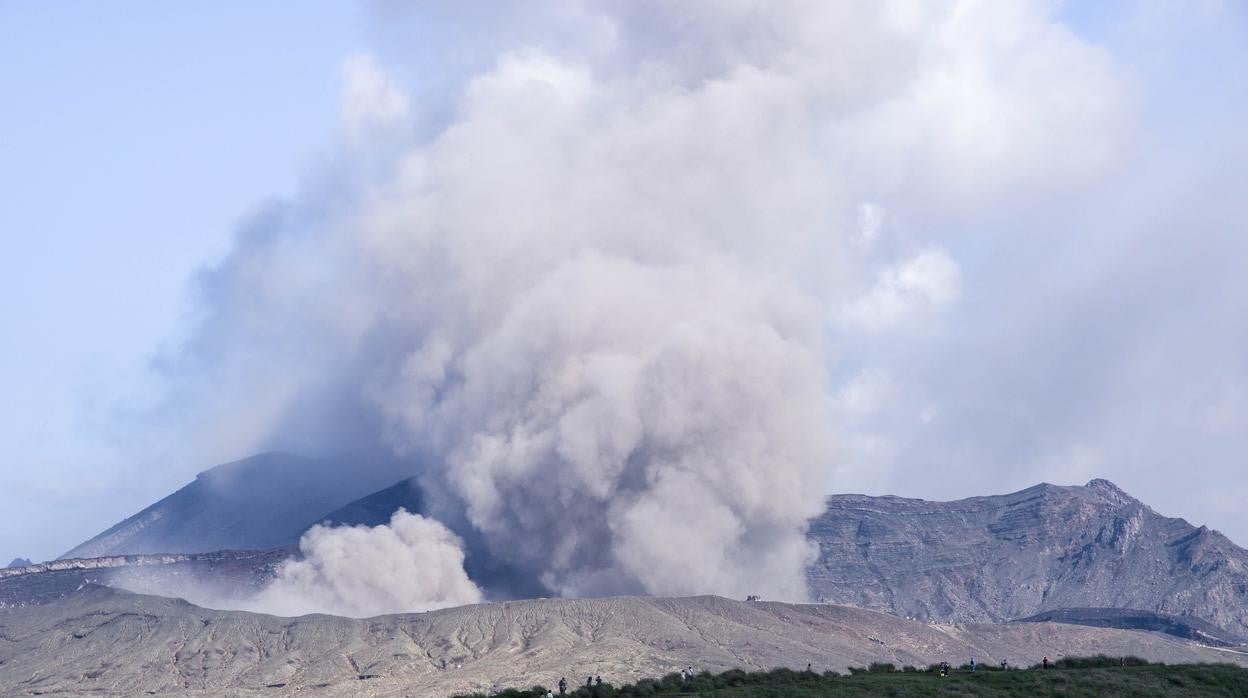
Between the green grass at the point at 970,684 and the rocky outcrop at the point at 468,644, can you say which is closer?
the green grass at the point at 970,684

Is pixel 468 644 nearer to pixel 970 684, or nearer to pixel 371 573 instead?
pixel 371 573

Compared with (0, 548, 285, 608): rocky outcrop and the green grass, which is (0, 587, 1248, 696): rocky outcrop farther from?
the green grass

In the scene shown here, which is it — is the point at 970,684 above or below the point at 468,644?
below

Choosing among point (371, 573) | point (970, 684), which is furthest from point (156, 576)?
point (970, 684)

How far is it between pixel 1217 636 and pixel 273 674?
10665cm

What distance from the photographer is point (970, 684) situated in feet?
237

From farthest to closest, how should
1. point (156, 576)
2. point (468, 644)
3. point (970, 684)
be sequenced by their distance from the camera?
point (156, 576) → point (468, 644) → point (970, 684)

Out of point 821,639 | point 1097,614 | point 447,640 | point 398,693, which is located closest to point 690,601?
point 821,639

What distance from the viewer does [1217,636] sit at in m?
182

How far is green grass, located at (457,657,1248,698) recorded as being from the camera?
7075 cm

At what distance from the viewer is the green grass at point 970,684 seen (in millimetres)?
70750

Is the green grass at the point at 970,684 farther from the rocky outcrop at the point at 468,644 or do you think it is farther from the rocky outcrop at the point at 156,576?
the rocky outcrop at the point at 156,576

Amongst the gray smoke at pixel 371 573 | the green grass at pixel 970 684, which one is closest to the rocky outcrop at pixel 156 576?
the gray smoke at pixel 371 573

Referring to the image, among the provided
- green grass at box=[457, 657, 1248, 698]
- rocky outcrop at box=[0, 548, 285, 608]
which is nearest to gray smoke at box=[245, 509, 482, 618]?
rocky outcrop at box=[0, 548, 285, 608]
